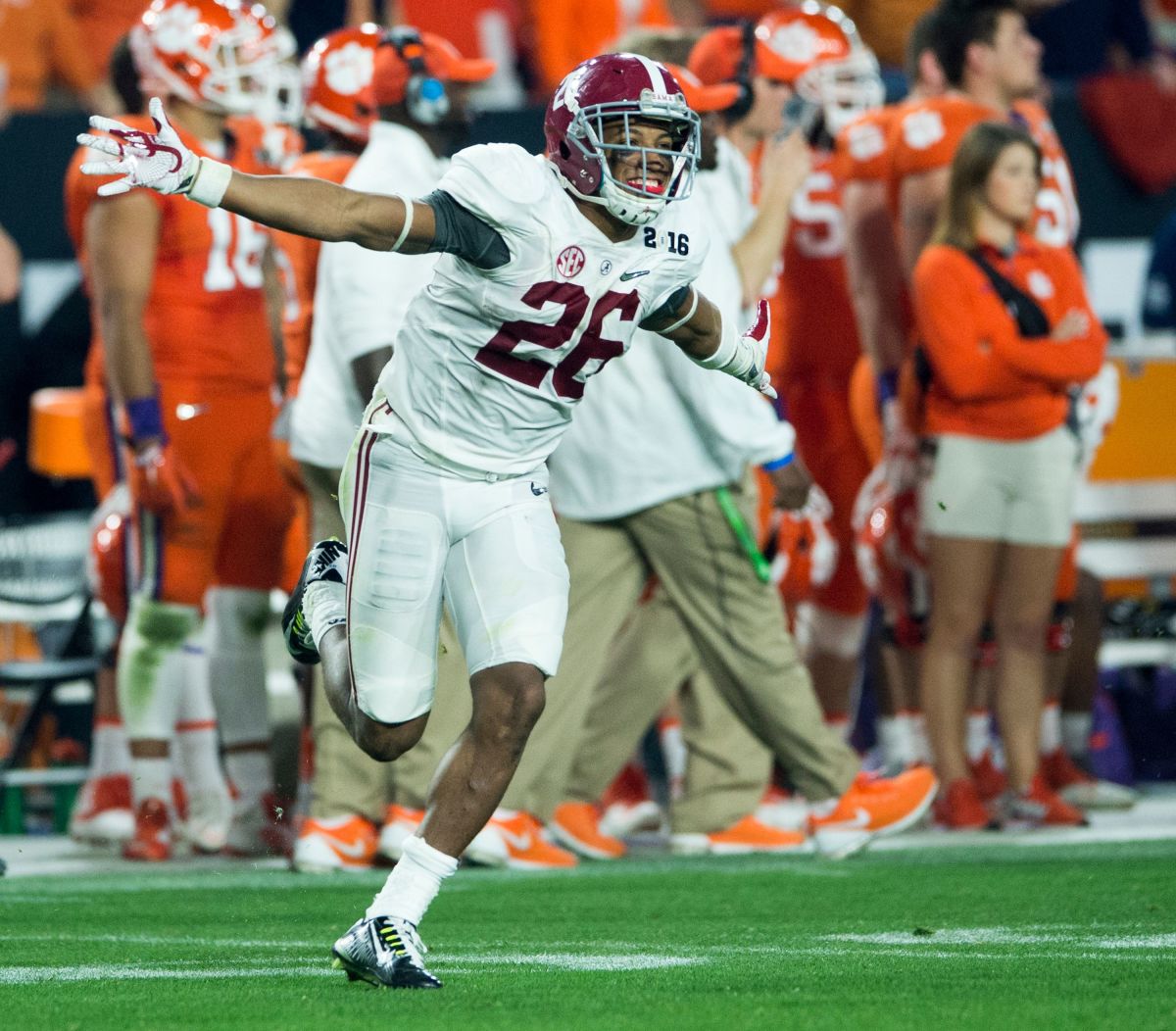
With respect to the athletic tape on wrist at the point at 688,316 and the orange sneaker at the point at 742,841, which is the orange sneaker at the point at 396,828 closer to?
the orange sneaker at the point at 742,841

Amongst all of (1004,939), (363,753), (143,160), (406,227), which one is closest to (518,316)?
(406,227)

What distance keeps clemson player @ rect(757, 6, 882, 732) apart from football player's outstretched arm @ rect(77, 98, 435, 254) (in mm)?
3677

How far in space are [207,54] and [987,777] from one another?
3312 mm

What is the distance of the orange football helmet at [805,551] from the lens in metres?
7.64

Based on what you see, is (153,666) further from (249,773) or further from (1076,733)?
(1076,733)

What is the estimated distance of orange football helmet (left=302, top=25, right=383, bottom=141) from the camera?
6.82 m

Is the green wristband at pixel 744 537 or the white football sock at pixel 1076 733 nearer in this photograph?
the green wristband at pixel 744 537

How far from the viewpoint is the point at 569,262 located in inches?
175

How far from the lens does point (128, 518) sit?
7.26 metres

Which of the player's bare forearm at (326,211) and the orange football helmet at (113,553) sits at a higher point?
the player's bare forearm at (326,211)

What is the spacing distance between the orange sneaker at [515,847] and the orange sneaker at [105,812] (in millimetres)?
1388

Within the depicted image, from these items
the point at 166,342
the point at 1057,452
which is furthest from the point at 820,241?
the point at 166,342

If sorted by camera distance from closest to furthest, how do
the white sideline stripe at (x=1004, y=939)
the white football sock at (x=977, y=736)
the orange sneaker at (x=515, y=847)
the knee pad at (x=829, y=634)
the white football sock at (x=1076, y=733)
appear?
the white sideline stripe at (x=1004, y=939), the orange sneaker at (x=515, y=847), the white football sock at (x=977, y=736), the knee pad at (x=829, y=634), the white football sock at (x=1076, y=733)

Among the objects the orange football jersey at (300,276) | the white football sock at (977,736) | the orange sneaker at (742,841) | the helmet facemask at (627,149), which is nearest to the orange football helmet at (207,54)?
the orange football jersey at (300,276)
